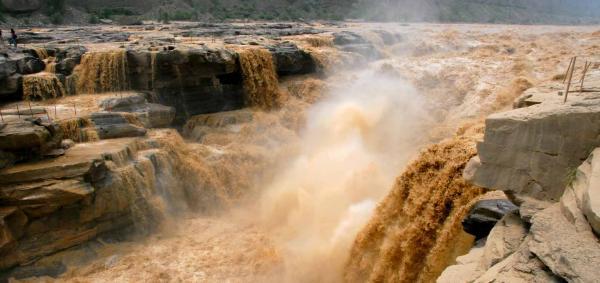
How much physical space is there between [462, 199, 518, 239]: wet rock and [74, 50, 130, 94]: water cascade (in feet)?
33.7

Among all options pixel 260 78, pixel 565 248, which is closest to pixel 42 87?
pixel 260 78

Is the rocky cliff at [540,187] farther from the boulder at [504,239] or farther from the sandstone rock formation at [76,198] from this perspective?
the sandstone rock formation at [76,198]

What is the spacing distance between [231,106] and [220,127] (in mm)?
1194

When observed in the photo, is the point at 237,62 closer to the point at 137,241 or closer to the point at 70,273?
the point at 137,241

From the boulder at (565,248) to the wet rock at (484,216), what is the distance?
50.8 inches

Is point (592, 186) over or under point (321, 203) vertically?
over

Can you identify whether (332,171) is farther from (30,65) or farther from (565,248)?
(30,65)

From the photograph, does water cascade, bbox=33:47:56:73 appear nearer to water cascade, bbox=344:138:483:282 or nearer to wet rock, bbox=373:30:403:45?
water cascade, bbox=344:138:483:282

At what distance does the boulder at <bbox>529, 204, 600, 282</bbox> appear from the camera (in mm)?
3426

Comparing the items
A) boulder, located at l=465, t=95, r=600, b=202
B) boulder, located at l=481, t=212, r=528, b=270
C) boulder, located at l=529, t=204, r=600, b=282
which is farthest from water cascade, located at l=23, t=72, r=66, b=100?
boulder, located at l=529, t=204, r=600, b=282

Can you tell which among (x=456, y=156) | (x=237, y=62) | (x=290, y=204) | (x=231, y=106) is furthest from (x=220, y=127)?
(x=456, y=156)

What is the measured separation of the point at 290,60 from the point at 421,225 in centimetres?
988

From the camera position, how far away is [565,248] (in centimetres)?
369

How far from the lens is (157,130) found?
11820 mm
